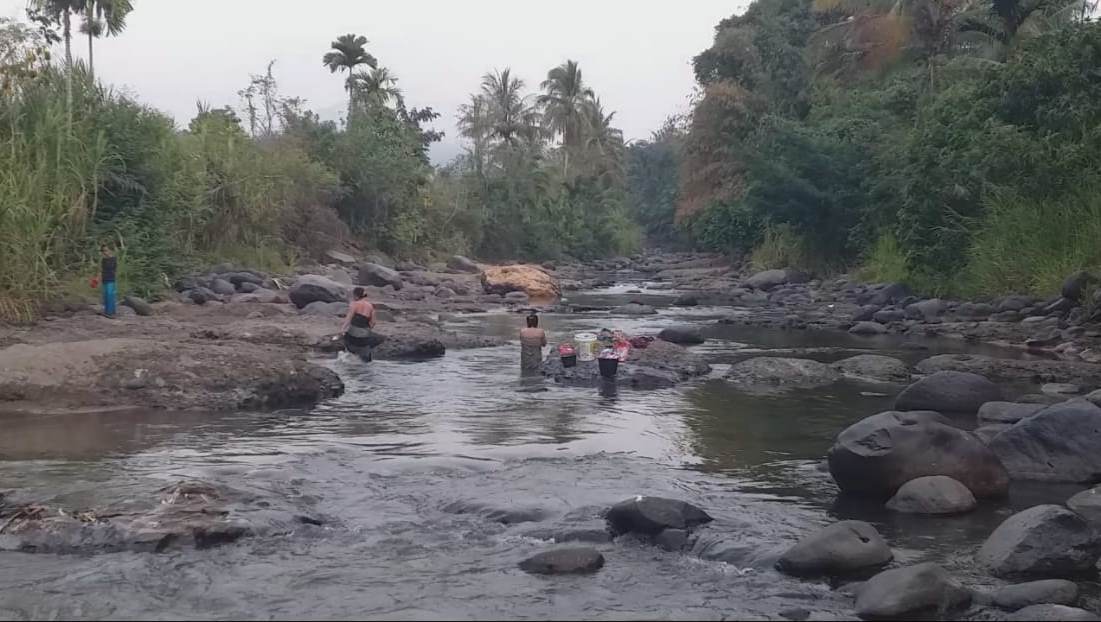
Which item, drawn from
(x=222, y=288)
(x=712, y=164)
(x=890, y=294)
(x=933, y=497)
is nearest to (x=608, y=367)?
(x=933, y=497)

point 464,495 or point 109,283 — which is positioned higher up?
point 109,283

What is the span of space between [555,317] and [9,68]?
11.4m

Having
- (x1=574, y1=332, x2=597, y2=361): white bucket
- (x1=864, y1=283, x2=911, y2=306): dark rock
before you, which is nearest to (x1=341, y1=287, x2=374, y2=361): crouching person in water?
(x1=574, y1=332, x2=597, y2=361): white bucket

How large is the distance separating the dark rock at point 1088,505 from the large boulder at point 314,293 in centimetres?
1582

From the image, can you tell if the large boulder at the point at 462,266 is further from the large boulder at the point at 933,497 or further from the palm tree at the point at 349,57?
the large boulder at the point at 933,497

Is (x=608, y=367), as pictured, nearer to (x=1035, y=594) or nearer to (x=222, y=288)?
(x=1035, y=594)

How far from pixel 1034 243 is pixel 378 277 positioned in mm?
15410

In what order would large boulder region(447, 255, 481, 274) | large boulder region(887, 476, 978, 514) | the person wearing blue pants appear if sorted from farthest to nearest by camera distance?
large boulder region(447, 255, 481, 274) < the person wearing blue pants < large boulder region(887, 476, 978, 514)

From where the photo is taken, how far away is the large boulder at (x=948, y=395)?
10930 mm

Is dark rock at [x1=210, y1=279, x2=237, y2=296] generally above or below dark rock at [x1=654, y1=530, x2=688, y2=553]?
above

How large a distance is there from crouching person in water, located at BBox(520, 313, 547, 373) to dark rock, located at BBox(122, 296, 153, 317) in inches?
261

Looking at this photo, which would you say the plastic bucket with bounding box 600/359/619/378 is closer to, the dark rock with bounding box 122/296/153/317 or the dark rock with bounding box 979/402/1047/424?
the dark rock with bounding box 979/402/1047/424

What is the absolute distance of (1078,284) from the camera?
1730 centimetres

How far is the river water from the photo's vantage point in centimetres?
558
